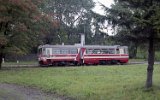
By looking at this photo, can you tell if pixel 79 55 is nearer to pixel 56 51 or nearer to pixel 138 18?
pixel 56 51

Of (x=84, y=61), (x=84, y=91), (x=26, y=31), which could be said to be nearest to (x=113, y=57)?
(x=84, y=61)

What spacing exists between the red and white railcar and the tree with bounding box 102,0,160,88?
36.2 m

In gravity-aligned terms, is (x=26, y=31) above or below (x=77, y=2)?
below

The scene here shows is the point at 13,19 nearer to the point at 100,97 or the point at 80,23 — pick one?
the point at 100,97

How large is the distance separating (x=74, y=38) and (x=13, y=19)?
4274 cm

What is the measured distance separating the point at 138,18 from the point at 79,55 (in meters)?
39.0

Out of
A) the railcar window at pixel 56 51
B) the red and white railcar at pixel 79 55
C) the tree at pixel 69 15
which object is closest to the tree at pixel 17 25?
the red and white railcar at pixel 79 55

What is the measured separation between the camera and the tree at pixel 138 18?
628 inches

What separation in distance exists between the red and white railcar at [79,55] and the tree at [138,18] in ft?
119

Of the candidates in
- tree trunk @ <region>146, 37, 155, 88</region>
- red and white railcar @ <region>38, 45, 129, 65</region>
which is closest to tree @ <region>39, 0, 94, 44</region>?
red and white railcar @ <region>38, 45, 129, 65</region>

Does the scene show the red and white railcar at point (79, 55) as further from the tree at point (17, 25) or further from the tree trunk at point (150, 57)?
the tree trunk at point (150, 57)

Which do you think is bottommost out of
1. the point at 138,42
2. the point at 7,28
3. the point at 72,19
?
the point at 138,42

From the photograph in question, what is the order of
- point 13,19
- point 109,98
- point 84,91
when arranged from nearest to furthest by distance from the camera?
point 109,98 → point 84,91 → point 13,19

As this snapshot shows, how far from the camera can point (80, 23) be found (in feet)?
272
